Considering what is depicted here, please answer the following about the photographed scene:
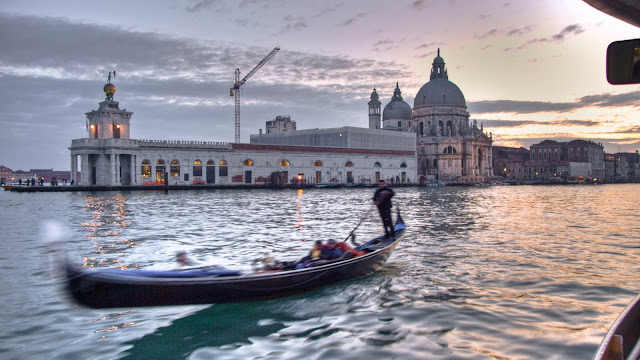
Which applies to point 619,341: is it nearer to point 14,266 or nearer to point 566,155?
point 14,266

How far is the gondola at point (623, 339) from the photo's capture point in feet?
7.66

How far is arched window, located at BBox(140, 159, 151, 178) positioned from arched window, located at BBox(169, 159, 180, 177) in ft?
8.84

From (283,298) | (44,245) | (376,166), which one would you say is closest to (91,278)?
(283,298)

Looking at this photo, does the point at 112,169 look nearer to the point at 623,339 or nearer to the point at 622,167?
the point at 623,339

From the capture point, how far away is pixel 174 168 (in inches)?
2504

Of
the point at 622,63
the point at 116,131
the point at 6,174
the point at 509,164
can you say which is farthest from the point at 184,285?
the point at 6,174

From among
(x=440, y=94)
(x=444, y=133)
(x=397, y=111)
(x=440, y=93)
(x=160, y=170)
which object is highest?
(x=440, y=93)

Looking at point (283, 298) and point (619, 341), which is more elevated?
point (619, 341)

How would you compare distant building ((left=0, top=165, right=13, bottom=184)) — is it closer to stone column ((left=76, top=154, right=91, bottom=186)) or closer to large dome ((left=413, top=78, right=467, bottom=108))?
stone column ((left=76, top=154, right=91, bottom=186))

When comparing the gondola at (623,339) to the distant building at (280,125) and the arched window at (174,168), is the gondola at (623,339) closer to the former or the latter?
the arched window at (174,168)

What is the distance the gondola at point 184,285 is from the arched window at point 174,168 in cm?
5701

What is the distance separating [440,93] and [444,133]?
890 cm

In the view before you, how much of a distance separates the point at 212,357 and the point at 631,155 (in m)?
212

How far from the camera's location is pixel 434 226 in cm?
2144
